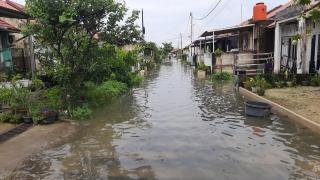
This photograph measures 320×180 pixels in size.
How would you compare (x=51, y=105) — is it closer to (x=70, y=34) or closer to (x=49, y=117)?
(x=49, y=117)

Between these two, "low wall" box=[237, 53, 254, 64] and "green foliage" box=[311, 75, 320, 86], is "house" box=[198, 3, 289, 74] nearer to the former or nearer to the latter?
"low wall" box=[237, 53, 254, 64]

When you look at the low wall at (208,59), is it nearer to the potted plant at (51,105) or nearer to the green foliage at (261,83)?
the green foliage at (261,83)

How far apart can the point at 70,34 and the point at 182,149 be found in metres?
7.30

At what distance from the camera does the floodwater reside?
24.3 feet

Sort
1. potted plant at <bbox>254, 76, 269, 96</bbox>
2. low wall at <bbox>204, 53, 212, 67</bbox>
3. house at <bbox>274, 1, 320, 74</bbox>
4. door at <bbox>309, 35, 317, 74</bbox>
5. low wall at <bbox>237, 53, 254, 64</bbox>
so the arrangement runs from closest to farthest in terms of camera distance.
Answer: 1. potted plant at <bbox>254, 76, 269, 96</bbox>
2. house at <bbox>274, 1, 320, 74</bbox>
3. door at <bbox>309, 35, 317, 74</bbox>
4. low wall at <bbox>237, 53, 254, 64</bbox>
5. low wall at <bbox>204, 53, 212, 67</bbox>

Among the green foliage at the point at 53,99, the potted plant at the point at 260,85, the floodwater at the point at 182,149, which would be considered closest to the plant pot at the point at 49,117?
the green foliage at the point at 53,99

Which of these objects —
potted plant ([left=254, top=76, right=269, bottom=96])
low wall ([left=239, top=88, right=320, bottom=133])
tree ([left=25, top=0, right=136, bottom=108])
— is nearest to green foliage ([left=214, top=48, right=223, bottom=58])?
potted plant ([left=254, top=76, right=269, bottom=96])

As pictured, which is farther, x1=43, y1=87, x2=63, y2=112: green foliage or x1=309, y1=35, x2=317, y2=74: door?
x1=309, y1=35, x2=317, y2=74: door

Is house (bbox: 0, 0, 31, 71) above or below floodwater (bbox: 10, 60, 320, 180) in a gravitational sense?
above

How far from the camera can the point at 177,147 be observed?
9.29m

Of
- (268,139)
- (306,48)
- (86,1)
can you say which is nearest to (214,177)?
(268,139)

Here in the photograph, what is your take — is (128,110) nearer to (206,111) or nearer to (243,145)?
(206,111)

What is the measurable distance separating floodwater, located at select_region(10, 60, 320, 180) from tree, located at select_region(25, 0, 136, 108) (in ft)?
5.99

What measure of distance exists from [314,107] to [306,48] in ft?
21.9
